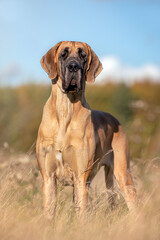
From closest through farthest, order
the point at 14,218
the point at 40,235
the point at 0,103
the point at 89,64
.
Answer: the point at 40,235
the point at 14,218
the point at 89,64
the point at 0,103

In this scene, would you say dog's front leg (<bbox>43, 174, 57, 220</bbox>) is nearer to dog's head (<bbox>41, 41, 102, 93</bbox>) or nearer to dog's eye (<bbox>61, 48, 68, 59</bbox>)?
dog's head (<bbox>41, 41, 102, 93</bbox>)

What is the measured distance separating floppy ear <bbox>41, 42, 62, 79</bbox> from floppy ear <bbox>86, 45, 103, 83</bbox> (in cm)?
44

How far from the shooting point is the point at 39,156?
448 cm

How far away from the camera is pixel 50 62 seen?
461cm

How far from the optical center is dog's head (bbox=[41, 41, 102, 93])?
4453mm

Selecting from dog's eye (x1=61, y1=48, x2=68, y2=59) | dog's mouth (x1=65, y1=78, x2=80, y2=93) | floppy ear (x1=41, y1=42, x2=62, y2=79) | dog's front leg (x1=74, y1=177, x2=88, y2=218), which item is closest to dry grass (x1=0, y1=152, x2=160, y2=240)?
dog's front leg (x1=74, y1=177, x2=88, y2=218)

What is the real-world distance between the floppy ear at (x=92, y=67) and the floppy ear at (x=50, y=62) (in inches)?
17.4

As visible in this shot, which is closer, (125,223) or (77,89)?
(125,223)

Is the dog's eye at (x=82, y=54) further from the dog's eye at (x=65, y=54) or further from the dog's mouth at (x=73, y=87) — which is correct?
the dog's mouth at (x=73, y=87)

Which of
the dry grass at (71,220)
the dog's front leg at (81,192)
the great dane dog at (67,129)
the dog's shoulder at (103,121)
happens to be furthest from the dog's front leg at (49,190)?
the dog's shoulder at (103,121)

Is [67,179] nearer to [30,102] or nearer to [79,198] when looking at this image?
[79,198]

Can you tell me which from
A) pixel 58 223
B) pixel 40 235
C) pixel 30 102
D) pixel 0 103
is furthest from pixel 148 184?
pixel 30 102

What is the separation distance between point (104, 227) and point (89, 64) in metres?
2.02

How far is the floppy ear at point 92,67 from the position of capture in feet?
15.7
